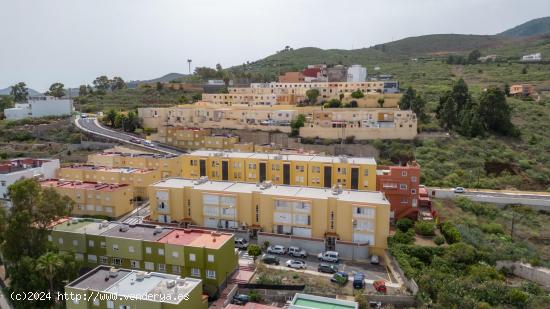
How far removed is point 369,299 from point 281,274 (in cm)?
724

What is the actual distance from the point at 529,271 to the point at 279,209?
71.0 feet

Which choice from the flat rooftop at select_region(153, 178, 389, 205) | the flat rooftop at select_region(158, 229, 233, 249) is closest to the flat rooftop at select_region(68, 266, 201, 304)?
the flat rooftop at select_region(158, 229, 233, 249)

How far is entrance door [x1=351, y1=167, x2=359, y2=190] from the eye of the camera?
4320cm


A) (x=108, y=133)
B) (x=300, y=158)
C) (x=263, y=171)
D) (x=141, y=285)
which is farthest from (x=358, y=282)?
(x=108, y=133)

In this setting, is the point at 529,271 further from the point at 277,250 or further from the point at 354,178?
the point at 277,250

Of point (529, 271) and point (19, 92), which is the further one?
point (19, 92)

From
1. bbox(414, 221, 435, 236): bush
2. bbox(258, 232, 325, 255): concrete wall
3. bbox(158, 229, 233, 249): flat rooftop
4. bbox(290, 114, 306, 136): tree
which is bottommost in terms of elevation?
bbox(258, 232, 325, 255): concrete wall

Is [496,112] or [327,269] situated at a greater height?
[496,112]

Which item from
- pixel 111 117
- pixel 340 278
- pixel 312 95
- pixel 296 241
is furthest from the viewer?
pixel 312 95

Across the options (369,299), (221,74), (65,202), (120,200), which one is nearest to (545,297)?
(369,299)

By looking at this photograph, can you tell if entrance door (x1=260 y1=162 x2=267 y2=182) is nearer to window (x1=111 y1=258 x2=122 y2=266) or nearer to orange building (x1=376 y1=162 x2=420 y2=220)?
orange building (x1=376 y1=162 x2=420 y2=220)

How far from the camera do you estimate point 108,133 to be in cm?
7681

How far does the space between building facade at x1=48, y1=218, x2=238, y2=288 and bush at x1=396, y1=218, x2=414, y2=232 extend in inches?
660

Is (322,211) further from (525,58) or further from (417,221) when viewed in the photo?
(525,58)
